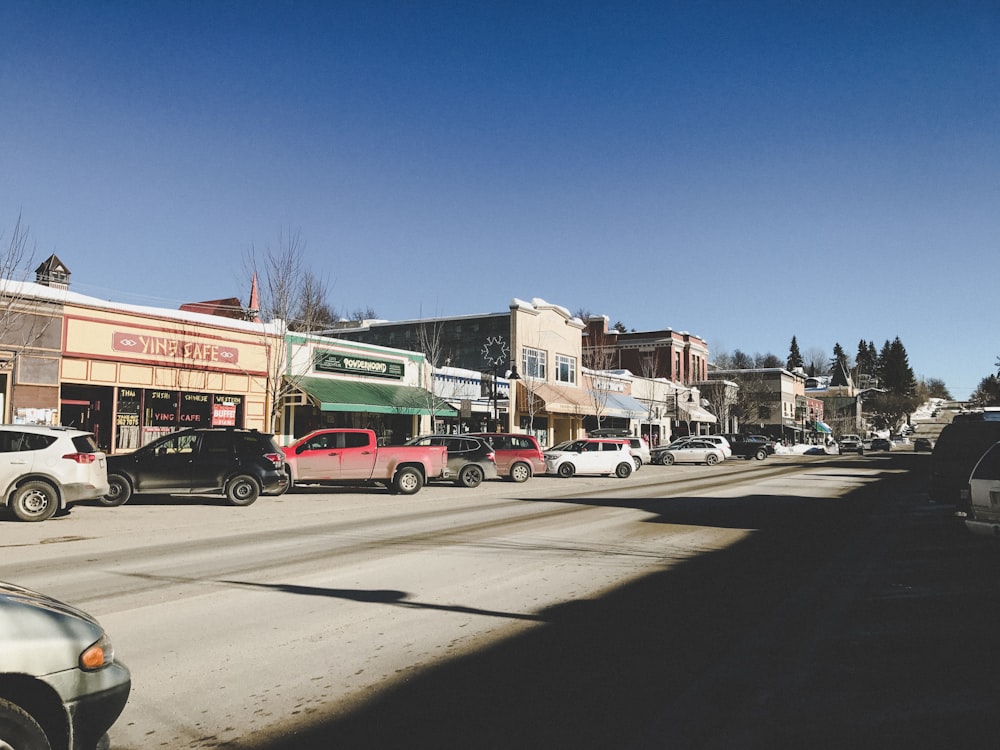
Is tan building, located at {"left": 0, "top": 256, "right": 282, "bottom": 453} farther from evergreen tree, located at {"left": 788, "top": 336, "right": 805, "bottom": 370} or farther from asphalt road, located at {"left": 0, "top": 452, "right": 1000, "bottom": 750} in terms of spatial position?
evergreen tree, located at {"left": 788, "top": 336, "right": 805, "bottom": 370}

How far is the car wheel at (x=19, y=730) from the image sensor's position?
3.07 meters

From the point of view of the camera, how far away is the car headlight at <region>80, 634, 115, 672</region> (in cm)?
347

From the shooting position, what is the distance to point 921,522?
15453mm

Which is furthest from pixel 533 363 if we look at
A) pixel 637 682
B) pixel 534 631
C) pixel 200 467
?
pixel 637 682

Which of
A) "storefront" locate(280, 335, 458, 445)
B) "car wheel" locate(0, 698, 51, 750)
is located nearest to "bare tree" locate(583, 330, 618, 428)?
"storefront" locate(280, 335, 458, 445)

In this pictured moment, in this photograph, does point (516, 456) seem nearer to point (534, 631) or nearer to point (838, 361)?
point (534, 631)

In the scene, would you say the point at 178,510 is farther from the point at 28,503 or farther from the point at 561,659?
the point at 561,659

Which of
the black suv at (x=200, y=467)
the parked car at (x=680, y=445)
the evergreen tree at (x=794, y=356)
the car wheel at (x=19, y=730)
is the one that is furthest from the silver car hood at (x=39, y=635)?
the evergreen tree at (x=794, y=356)

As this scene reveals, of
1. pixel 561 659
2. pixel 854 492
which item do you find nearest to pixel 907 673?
pixel 561 659

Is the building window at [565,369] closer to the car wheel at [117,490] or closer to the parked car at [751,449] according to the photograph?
the parked car at [751,449]

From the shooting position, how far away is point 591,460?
103 ft

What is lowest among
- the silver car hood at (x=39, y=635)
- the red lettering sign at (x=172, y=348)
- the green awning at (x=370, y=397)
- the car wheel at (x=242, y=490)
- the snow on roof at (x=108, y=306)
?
the car wheel at (x=242, y=490)

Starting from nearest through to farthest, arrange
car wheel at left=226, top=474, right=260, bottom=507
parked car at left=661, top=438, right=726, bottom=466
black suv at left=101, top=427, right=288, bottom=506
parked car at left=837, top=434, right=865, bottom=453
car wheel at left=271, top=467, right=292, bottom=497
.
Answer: black suv at left=101, top=427, right=288, bottom=506, car wheel at left=226, top=474, right=260, bottom=507, car wheel at left=271, top=467, right=292, bottom=497, parked car at left=661, top=438, right=726, bottom=466, parked car at left=837, top=434, right=865, bottom=453

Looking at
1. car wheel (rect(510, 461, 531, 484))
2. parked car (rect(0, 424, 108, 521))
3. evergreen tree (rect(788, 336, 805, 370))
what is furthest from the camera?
evergreen tree (rect(788, 336, 805, 370))
